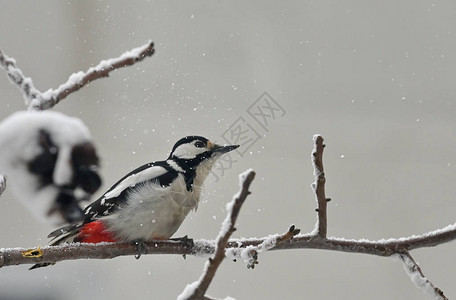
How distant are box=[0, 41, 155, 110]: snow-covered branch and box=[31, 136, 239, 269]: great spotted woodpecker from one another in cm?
17

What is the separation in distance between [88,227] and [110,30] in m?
1.51

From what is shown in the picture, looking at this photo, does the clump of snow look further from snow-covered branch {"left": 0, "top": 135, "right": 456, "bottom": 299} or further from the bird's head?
the bird's head

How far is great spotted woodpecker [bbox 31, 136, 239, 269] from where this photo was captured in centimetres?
81

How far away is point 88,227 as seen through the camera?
807 millimetres

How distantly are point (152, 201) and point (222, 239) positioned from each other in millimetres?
449

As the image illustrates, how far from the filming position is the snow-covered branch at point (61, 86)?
0.64 meters

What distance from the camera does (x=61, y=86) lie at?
0.66 meters

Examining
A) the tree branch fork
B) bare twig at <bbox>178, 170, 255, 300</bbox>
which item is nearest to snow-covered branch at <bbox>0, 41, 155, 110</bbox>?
the tree branch fork

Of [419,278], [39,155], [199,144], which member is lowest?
[419,278]

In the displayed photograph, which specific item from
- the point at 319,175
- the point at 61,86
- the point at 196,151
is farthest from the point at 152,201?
the point at 319,175

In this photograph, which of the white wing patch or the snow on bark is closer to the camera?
the snow on bark

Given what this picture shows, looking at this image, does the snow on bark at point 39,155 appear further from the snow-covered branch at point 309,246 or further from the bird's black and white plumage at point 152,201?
the bird's black and white plumage at point 152,201

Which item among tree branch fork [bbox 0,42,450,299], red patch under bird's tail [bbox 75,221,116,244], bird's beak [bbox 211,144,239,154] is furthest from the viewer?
bird's beak [bbox 211,144,239,154]

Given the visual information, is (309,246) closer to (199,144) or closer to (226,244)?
→ (226,244)
